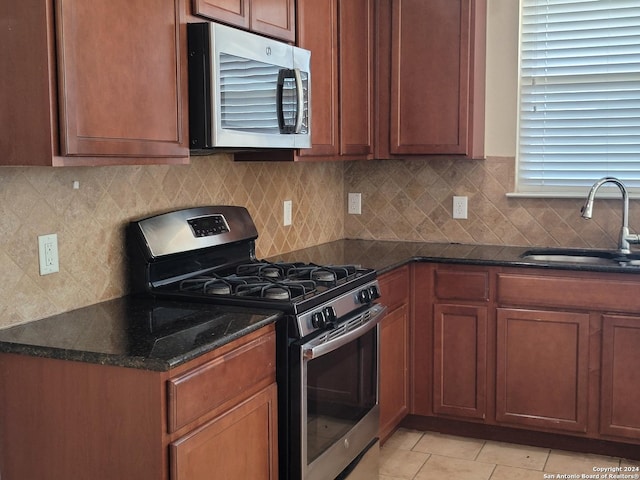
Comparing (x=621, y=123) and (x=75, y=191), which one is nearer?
(x=75, y=191)

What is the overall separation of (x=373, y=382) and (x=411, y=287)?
665 millimetres

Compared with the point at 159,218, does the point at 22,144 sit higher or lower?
higher

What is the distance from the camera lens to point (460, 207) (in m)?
4.05

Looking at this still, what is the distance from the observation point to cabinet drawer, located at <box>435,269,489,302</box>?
11.5 ft

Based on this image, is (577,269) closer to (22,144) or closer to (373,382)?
(373,382)

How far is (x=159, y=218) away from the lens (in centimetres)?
272

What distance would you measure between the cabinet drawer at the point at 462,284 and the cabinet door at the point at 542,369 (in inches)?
5.3

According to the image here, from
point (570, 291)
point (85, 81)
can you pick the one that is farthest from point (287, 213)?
point (85, 81)

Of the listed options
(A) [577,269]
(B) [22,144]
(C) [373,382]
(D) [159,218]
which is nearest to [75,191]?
(D) [159,218]

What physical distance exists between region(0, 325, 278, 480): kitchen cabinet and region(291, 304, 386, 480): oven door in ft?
0.82

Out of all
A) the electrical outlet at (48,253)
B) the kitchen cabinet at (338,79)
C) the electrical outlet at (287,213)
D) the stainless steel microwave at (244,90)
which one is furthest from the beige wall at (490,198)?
the electrical outlet at (48,253)

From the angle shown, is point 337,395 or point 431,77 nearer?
point 337,395

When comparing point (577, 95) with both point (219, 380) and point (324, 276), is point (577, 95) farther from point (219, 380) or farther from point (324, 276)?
point (219, 380)

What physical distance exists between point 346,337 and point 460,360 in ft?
3.60
